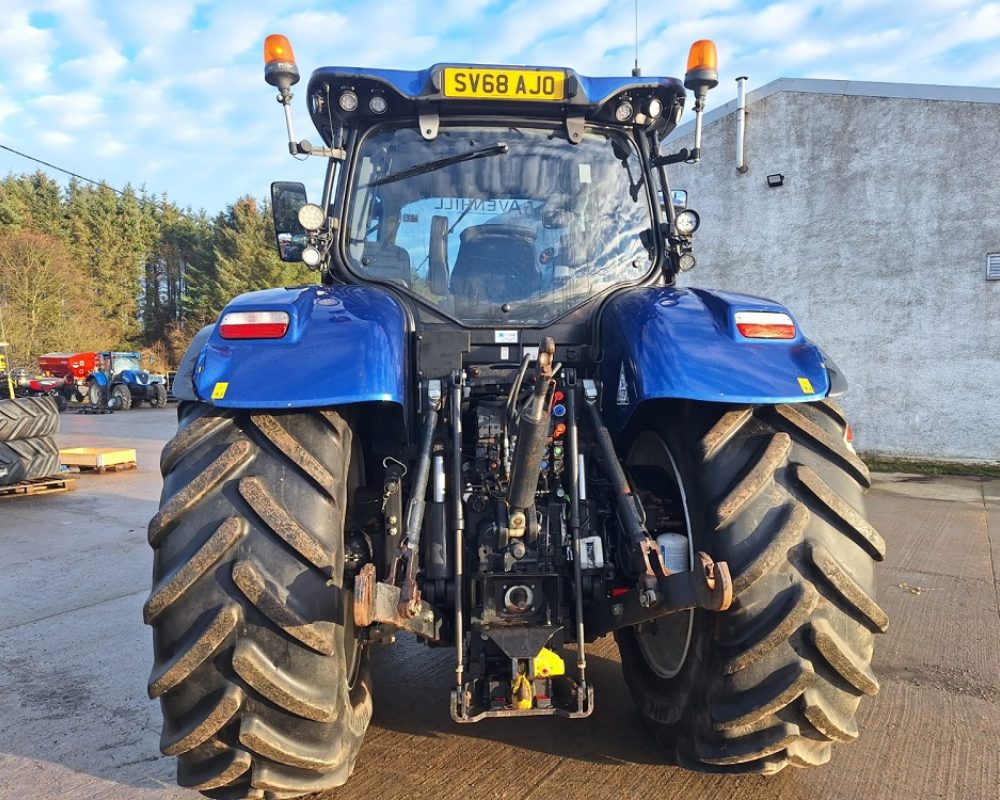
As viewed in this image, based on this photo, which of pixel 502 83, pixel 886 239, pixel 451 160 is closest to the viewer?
pixel 502 83

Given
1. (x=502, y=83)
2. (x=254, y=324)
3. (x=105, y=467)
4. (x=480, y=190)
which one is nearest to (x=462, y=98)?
(x=502, y=83)

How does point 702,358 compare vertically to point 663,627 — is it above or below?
above

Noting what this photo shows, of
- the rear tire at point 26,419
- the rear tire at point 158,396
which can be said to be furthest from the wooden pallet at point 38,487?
the rear tire at point 158,396

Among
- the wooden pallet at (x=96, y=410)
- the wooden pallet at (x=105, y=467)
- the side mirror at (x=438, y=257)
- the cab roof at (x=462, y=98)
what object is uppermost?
the cab roof at (x=462, y=98)

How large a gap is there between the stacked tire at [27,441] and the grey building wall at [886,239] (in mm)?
10034

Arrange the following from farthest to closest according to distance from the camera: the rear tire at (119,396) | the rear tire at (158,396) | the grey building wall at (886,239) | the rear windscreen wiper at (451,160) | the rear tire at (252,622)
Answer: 1. the rear tire at (158,396)
2. the rear tire at (119,396)
3. the grey building wall at (886,239)
4. the rear windscreen wiper at (451,160)
5. the rear tire at (252,622)

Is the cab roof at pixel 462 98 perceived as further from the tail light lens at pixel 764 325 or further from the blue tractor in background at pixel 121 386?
the blue tractor in background at pixel 121 386

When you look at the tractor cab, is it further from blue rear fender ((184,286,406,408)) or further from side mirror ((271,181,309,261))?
blue rear fender ((184,286,406,408))

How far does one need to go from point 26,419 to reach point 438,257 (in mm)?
7893

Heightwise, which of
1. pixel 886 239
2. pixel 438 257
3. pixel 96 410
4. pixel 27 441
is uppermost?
pixel 886 239

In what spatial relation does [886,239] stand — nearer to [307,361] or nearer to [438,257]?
[438,257]

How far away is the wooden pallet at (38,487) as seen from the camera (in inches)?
346

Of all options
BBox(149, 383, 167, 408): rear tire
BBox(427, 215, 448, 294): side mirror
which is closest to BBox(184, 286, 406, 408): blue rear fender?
BBox(427, 215, 448, 294): side mirror

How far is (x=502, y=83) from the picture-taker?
3051mm
